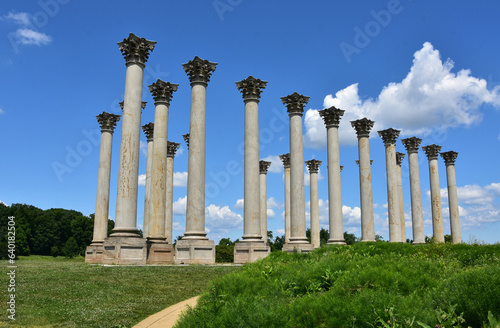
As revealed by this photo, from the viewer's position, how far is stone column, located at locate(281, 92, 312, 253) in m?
66.5

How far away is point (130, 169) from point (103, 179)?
68.3ft

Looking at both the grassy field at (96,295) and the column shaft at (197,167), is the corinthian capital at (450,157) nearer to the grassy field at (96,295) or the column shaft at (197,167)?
the column shaft at (197,167)

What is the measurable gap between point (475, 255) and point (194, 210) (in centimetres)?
3651

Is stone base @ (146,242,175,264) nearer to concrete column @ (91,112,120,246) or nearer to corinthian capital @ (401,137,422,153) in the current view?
concrete column @ (91,112,120,246)

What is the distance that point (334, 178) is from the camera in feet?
237

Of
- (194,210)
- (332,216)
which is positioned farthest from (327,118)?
(194,210)

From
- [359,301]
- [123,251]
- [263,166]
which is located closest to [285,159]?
[263,166]

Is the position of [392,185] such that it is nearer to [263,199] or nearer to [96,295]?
[263,199]

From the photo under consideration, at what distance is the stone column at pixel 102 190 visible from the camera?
67.4 m

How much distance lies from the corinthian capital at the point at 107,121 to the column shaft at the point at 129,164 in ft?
70.2

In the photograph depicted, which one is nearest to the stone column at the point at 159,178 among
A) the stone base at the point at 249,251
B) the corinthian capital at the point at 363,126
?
the stone base at the point at 249,251

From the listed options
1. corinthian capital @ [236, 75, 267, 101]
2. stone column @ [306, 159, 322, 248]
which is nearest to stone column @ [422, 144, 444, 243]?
stone column @ [306, 159, 322, 248]

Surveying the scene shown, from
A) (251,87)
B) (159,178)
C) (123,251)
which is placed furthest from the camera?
(251,87)

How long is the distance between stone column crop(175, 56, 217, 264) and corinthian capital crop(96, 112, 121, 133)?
20.5 meters
